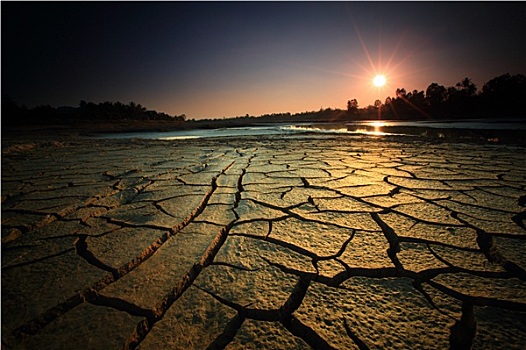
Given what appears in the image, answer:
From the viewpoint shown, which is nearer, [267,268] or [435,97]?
[267,268]

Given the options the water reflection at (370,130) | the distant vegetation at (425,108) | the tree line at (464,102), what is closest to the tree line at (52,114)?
the distant vegetation at (425,108)

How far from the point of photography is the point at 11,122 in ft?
53.8

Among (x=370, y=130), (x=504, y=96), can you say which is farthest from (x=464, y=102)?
(x=370, y=130)

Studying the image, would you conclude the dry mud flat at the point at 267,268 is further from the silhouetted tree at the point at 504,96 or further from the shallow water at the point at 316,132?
the silhouetted tree at the point at 504,96

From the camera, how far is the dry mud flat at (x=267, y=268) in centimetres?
70


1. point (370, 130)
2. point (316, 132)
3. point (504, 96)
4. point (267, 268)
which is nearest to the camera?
point (267, 268)

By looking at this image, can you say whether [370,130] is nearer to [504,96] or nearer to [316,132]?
[316,132]

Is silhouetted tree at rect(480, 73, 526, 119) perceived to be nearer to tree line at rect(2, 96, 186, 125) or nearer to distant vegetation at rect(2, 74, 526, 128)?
distant vegetation at rect(2, 74, 526, 128)

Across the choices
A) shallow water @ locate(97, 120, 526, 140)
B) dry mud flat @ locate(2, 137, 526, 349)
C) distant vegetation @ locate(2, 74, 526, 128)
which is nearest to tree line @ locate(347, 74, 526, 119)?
distant vegetation @ locate(2, 74, 526, 128)

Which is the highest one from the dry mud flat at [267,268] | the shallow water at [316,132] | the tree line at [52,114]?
the tree line at [52,114]

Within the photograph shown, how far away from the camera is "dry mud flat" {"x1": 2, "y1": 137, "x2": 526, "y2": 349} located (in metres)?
0.70

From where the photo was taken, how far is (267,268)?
0.99 meters

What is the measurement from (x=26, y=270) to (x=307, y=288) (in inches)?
49.4

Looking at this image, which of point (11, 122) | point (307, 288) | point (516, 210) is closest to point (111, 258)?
point (307, 288)
